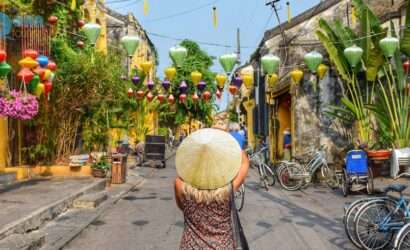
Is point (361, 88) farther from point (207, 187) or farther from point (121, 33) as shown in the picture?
point (121, 33)

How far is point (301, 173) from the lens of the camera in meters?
15.3

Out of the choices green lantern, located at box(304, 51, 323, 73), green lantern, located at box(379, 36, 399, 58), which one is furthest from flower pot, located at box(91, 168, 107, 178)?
green lantern, located at box(379, 36, 399, 58)

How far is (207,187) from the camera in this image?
407 centimetres

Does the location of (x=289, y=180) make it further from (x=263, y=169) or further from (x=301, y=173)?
(x=263, y=169)

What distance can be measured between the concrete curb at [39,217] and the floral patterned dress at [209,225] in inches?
182

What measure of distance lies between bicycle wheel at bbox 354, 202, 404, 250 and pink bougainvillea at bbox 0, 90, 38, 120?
7.68 meters

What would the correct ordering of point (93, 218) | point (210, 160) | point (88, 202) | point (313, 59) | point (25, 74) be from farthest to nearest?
point (313, 59) → point (88, 202) → point (25, 74) → point (93, 218) → point (210, 160)

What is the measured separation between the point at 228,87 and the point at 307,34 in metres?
5.94

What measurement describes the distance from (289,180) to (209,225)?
37.9 ft

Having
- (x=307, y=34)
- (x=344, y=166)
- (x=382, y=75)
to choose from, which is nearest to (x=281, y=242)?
(x=344, y=166)

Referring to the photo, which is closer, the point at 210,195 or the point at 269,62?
the point at 210,195

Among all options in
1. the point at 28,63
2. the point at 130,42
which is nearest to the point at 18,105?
the point at 28,63

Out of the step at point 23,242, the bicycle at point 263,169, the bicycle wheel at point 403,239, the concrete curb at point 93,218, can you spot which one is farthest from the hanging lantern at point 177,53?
the bicycle wheel at point 403,239

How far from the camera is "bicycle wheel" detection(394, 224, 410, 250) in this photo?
6.32 meters
